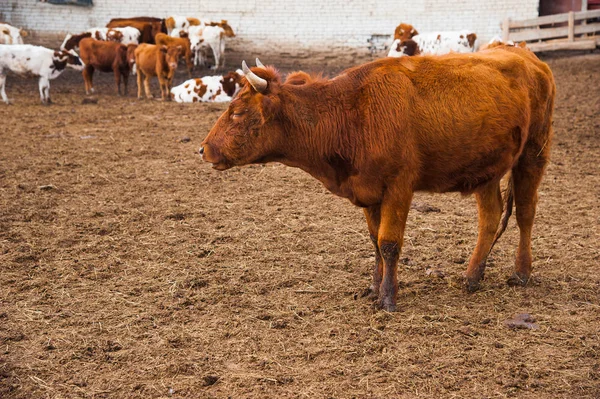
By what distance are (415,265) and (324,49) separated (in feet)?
57.3

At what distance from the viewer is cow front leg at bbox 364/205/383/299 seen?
4934 millimetres

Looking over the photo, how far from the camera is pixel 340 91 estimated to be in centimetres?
478

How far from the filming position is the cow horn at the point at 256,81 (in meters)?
4.46

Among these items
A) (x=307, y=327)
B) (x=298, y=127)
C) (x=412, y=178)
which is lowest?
(x=307, y=327)

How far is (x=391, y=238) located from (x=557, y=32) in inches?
680

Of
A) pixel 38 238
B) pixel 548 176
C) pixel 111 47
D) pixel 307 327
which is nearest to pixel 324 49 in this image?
pixel 111 47

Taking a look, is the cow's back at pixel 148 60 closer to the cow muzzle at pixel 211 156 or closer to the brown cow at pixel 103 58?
the brown cow at pixel 103 58

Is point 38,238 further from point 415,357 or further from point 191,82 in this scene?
point 191,82

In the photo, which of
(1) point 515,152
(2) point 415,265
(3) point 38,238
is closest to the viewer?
(1) point 515,152

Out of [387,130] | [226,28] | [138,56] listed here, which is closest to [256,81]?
[387,130]

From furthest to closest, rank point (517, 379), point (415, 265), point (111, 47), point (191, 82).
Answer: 1. point (111, 47)
2. point (191, 82)
3. point (415, 265)
4. point (517, 379)

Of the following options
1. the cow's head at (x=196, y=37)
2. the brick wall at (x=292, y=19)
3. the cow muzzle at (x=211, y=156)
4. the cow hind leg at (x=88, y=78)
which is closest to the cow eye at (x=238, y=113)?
the cow muzzle at (x=211, y=156)

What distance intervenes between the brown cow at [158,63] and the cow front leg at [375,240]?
11866mm

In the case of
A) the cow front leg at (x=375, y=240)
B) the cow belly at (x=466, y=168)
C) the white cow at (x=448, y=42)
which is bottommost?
the cow front leg at (x=375, y=240)
